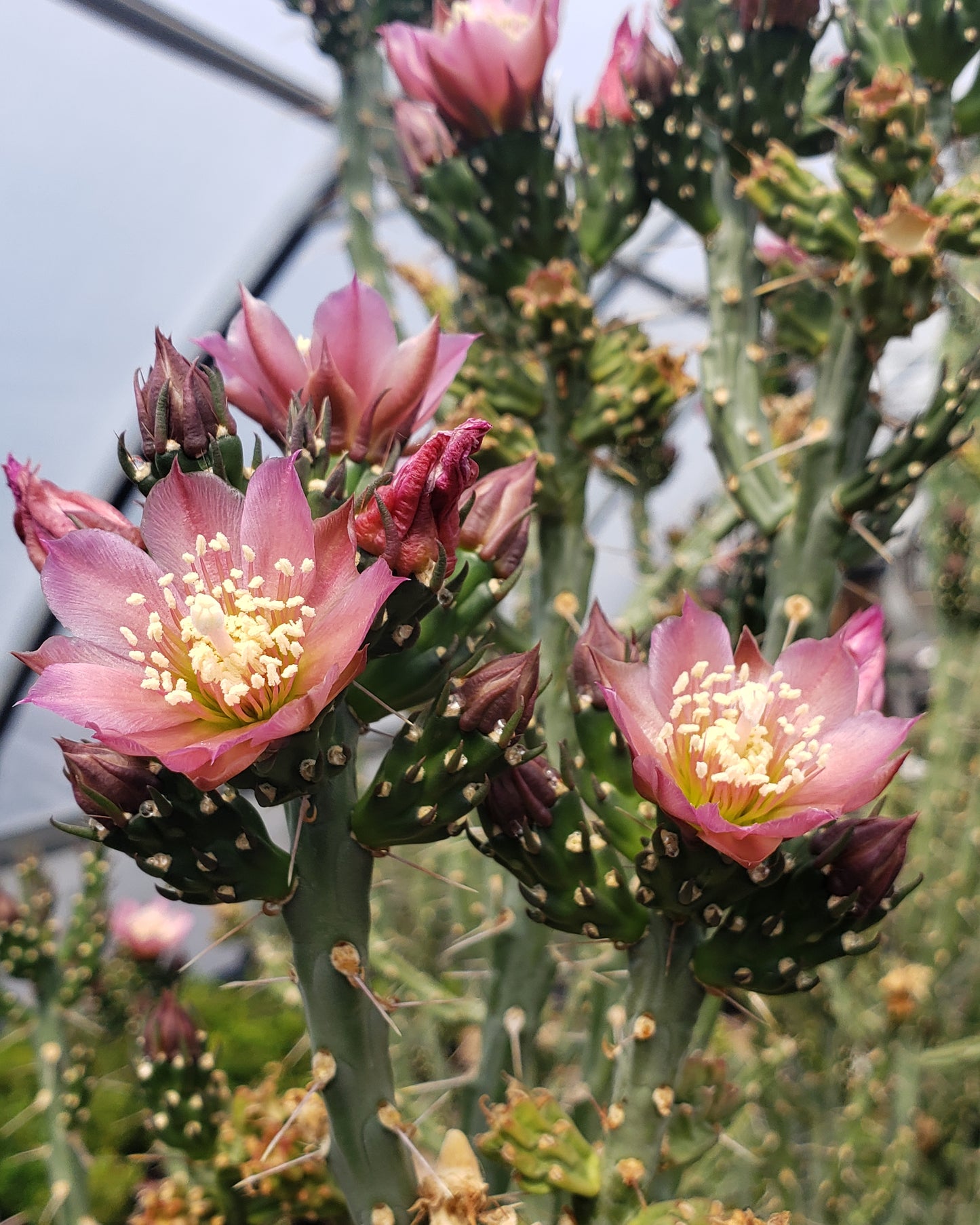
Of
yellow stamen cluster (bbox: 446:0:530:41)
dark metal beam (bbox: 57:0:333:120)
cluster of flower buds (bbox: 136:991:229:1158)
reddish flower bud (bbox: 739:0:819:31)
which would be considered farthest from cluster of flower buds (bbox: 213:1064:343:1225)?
dark metal beam (bbox: 57:0:333:120)

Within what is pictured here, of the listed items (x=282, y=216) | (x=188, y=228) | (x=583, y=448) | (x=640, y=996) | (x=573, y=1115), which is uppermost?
(x=282, y=216)

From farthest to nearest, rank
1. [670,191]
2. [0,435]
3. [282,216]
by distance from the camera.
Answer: [282,216] < [0,435] < [670,191]

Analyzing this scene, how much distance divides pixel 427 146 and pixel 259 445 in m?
0.91

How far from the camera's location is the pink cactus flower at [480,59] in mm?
1139

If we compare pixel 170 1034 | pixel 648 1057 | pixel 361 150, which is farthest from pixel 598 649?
pixel 361 150

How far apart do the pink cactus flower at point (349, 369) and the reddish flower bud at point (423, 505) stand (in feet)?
0.51

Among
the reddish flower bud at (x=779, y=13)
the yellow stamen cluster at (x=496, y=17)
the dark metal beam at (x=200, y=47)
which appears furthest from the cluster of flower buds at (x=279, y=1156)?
the dark metal beam at (x=200, y=47)

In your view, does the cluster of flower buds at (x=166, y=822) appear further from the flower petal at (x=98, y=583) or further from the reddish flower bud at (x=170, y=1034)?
the reddish flower bud at (x=170, y=1034)

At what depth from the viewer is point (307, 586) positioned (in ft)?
1.98

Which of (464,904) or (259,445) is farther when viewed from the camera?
(464,904)

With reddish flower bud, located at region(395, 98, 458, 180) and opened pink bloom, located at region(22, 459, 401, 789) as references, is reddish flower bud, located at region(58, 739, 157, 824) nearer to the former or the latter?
opened pink bloom, located at region(22, 459, 401, 789)

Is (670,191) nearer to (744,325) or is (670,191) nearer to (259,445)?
(744,325)

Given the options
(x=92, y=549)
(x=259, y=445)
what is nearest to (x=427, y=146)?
(x=259, y=445)

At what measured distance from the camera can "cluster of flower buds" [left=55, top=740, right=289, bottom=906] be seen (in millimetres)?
605
